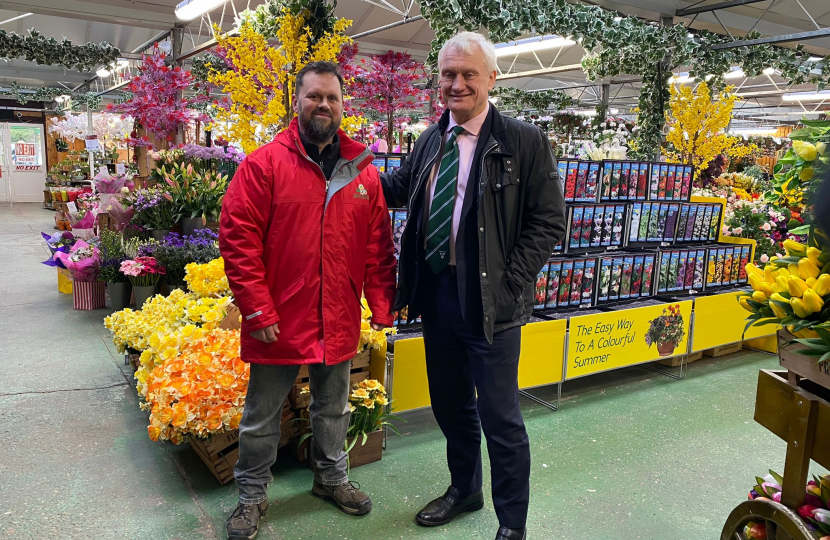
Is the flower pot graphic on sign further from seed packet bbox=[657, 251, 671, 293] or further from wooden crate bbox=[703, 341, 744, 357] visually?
wooden crate bbox=[703, 341, 744, 357]

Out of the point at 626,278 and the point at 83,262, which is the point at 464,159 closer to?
the point at 626,278

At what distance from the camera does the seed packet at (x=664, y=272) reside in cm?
435

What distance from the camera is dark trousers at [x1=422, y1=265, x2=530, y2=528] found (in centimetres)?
212

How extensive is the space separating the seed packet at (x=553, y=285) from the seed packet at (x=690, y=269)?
Result: 126cm

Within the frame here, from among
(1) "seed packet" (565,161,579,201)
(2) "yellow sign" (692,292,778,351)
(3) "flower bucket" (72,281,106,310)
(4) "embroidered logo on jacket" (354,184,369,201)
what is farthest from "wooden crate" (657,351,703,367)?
(3) "flower bucket" (72,281,106,310)

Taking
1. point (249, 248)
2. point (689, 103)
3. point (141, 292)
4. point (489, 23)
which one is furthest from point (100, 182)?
point (689, 103)

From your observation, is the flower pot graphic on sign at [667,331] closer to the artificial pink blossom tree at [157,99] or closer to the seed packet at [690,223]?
the seed packet at [690,223]

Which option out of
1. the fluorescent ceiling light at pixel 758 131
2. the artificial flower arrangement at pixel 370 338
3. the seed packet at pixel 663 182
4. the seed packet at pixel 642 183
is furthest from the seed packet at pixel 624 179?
the fluorescent ceiling light at pixel 758 131

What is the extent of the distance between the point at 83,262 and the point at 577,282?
4.28 meters

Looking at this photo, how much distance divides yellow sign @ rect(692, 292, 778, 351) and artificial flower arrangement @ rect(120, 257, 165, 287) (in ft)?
13.7

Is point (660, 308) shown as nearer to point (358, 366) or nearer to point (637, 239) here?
point (637, 239)

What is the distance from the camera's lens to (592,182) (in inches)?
159

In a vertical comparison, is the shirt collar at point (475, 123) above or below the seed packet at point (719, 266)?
above

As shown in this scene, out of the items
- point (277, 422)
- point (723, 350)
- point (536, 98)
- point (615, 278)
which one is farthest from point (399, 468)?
point (536, 98)
